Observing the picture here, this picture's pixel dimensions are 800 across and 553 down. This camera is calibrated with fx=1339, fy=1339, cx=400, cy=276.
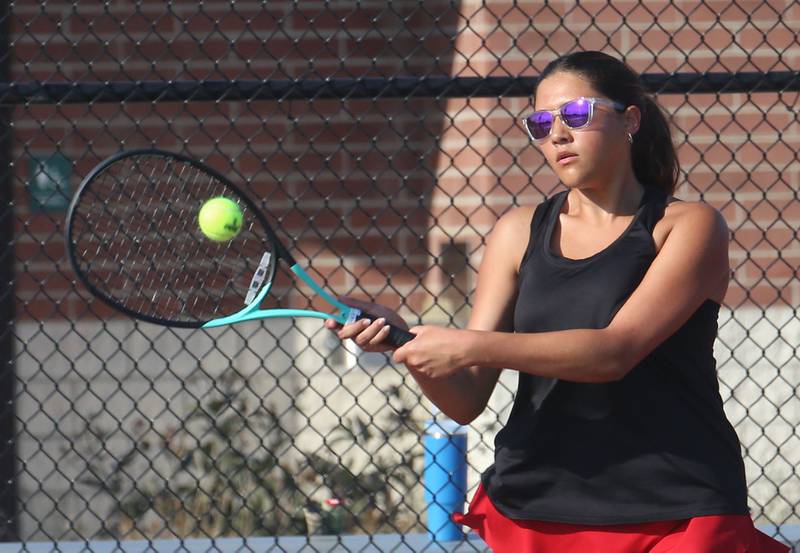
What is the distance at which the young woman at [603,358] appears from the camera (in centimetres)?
214

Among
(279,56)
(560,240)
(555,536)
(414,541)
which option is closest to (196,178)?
(560,240)

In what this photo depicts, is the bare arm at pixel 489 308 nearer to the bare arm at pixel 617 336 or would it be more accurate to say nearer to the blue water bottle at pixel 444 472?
the bare arm at pixel 617 336

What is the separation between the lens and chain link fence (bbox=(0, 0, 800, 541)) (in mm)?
4543

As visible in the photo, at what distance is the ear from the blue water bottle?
6.27 ft

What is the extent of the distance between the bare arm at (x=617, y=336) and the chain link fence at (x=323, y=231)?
2.22 m

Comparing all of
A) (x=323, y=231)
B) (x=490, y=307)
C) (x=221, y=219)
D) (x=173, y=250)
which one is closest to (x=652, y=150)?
(x=490, y=307)

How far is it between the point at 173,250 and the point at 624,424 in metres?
1.25

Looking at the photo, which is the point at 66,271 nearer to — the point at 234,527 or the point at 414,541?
the point at 234,527

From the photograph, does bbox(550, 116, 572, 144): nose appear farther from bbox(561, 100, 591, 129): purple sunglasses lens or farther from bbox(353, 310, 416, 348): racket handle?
bbox(353, 310, 416, 348): racket handle

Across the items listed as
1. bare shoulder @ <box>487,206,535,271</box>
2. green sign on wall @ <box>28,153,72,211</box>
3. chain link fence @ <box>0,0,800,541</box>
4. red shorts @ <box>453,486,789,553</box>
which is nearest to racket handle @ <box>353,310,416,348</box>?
bare shoulder @ <box>487,206,535,271</box>

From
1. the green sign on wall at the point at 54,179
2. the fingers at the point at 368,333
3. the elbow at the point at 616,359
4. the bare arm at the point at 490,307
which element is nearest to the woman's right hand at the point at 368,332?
the fingers at the point at 368,333

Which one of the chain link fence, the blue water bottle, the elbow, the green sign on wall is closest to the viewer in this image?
the elbow

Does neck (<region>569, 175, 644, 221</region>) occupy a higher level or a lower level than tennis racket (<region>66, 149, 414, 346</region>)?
higher

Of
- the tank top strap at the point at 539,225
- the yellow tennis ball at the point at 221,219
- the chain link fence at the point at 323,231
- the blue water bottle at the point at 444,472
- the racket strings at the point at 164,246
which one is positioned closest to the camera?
the tank top strap at the point at 539,225
